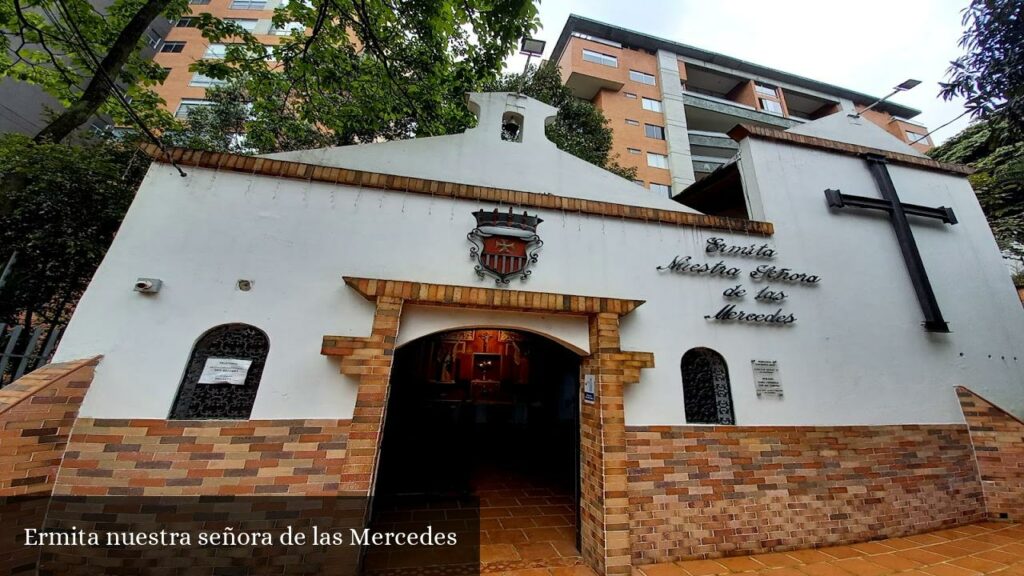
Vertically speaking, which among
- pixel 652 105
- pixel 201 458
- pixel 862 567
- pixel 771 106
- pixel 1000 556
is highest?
pixel 771 106

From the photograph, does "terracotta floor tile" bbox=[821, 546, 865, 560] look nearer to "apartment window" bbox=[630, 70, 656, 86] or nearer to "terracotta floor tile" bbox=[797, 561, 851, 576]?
"terracotta floor tile" bbox=[797, 561, 851, 576]

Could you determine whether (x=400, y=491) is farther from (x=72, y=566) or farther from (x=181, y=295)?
(x=181, y=295)

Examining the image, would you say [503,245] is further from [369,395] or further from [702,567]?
[702,567]

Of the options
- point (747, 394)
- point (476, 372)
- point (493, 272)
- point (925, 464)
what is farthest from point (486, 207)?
point (925, 464)

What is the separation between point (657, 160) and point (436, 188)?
19423 mm

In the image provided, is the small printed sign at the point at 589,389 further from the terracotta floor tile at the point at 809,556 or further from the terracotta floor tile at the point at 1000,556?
the terracotta floor tile at the point at 1000,556

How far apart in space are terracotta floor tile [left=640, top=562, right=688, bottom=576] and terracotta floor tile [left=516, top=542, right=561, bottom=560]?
34.5 inches

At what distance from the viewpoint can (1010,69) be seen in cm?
540

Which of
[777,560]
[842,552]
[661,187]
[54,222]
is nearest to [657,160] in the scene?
[661,187]

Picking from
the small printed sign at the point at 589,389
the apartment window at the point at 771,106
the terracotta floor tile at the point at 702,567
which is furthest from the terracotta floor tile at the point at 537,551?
the apartment window at the point at 771,106

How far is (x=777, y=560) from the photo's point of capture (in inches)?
137

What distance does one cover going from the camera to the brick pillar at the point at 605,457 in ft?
10.5

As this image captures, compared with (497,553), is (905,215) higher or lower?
higher

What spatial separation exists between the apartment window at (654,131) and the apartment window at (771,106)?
783cm
